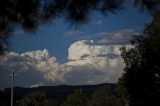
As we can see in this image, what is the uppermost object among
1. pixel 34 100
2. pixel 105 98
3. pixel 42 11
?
pixel 34 100

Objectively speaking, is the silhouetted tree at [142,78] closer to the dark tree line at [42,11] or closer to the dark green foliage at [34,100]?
the dark tree line at [42,11]

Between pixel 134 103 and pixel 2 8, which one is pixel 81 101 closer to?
pixel 134 103

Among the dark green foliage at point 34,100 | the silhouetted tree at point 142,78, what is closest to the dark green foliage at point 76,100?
the dark green foliage at point 34,100

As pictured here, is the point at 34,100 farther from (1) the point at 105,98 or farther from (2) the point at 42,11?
(2) the point at 42,11

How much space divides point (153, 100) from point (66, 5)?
22.7m

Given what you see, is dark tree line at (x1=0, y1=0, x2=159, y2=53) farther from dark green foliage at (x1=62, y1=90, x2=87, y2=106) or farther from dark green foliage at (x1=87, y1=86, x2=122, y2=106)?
dark green foliage at (x1=87, y1=86, x2=122, y2=106)

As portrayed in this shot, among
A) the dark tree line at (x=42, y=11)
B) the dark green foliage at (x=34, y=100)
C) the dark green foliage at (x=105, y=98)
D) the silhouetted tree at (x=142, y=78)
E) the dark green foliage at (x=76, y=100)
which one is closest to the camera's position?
the dark tree line at (x=42, y=11)

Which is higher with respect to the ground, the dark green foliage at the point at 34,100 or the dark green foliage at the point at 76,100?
the dark green foliage at the point at 34,100

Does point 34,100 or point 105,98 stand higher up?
point 34,100

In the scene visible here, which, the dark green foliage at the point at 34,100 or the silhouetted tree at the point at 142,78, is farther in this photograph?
the dark green foliage at the point at 34,100

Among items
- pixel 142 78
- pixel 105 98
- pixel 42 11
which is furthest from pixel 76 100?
pixel 42 11

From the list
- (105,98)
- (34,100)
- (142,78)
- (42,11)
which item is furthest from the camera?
(105,98)

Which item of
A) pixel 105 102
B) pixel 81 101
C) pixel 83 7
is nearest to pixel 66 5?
pixel 83 7

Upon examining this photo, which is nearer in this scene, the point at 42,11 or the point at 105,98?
the point at 42,11
